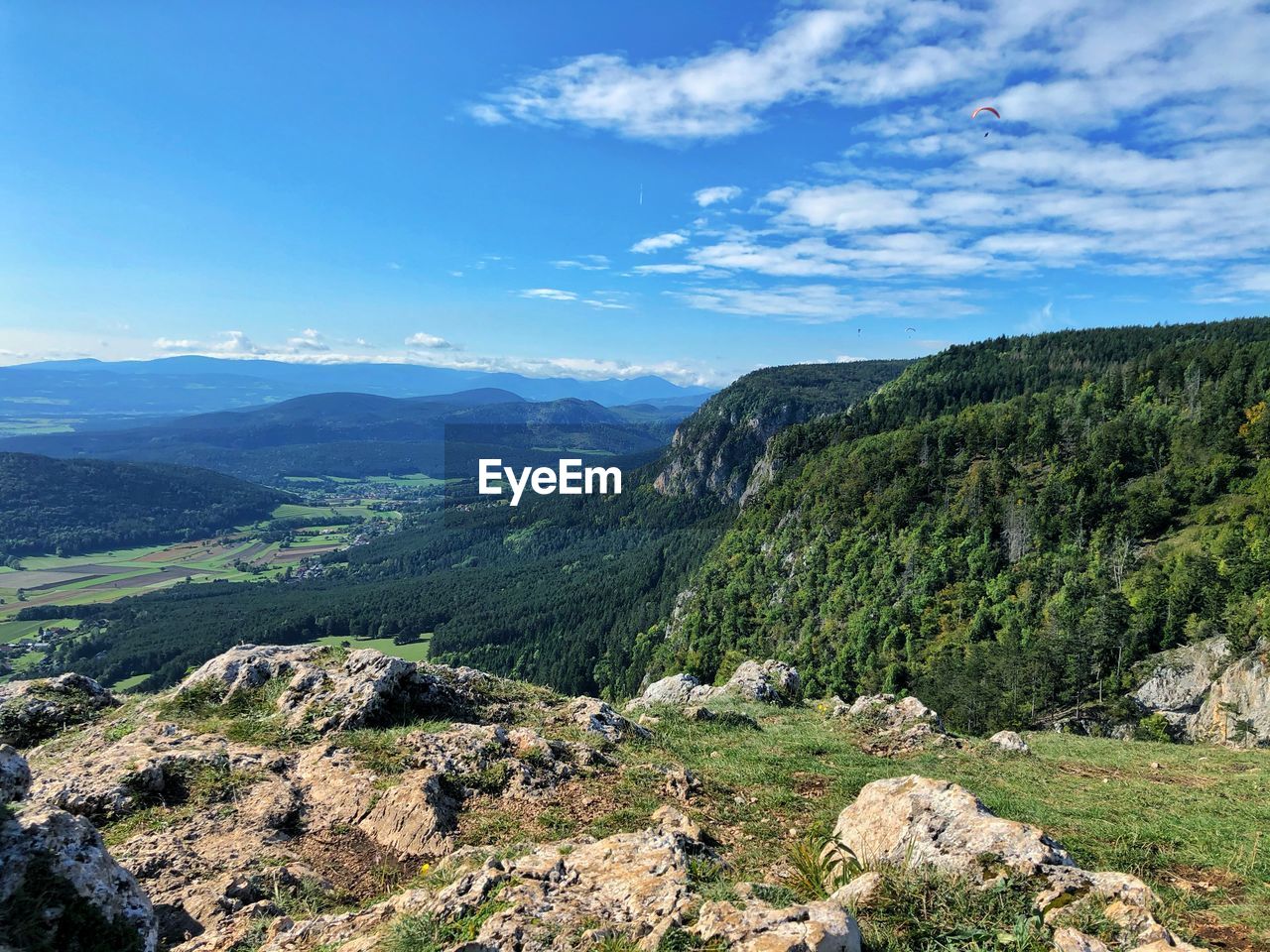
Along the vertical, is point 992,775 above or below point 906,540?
above

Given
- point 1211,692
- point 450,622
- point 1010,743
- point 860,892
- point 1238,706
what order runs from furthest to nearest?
point 450,622, point 1211,692, point 1238,706, point 1010,743, point 860,892

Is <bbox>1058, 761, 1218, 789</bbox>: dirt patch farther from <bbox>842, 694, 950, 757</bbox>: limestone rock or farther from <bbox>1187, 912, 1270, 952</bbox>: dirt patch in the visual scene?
<bbox>1187, 912, 1270, 952</bbox>: dirt patch

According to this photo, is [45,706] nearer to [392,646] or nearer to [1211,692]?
[1211,692]

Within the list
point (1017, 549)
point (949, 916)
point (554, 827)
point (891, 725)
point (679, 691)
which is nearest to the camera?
point (949, 916)

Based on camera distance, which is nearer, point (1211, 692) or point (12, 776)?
point (12, 776)

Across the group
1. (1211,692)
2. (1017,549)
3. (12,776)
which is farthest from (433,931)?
(1017,549)

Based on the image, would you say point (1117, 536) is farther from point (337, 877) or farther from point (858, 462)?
point (337, 877)

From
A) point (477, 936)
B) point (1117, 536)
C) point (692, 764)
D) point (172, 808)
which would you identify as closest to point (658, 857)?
point (477, 936)
